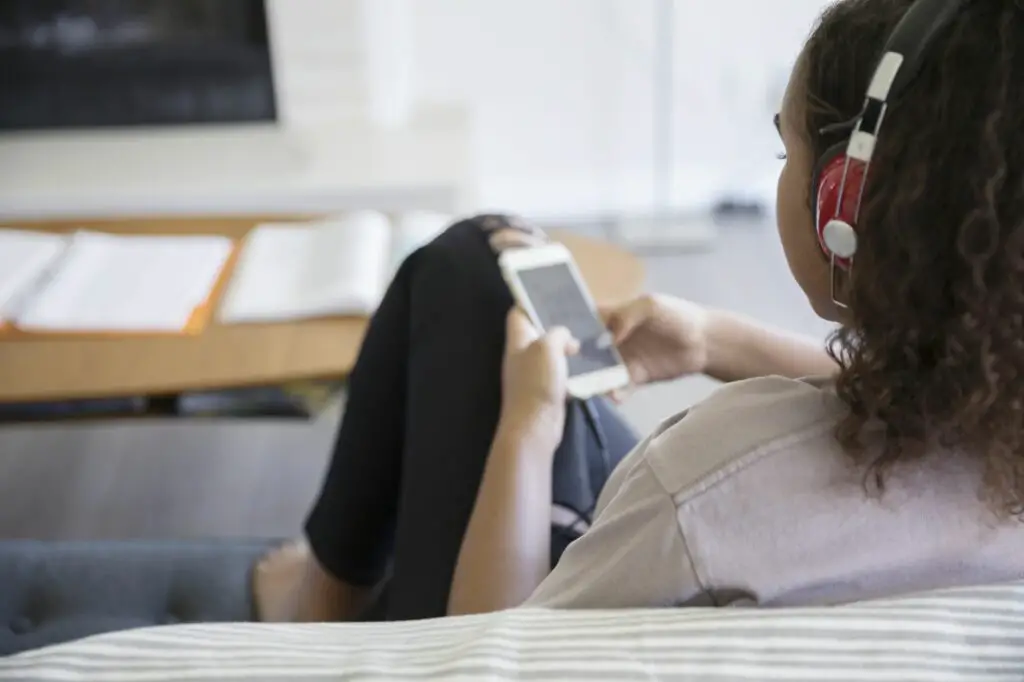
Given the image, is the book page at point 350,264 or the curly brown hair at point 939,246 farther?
the book page at point 350,264

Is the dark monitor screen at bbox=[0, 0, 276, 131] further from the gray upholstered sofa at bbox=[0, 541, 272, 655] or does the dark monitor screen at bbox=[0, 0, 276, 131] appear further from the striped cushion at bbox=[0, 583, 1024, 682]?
the striped cushion at bbox=[0, 583, 1024, 682]

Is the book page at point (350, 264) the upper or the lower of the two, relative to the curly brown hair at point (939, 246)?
lower

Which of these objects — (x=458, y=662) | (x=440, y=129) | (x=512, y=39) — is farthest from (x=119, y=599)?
(x=512, y=39)

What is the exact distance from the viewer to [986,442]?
0.53m

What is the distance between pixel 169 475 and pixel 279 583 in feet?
2.86

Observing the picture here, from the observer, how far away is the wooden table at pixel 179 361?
120 centimetres

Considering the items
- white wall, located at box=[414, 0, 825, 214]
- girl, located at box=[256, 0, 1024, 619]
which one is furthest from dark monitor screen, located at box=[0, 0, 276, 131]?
girl, located at box=[256, 0, 1024, 619]

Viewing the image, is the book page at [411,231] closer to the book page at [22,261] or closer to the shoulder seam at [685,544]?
the book page at [22,261]

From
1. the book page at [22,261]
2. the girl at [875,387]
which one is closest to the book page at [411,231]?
the book page at [22,261]

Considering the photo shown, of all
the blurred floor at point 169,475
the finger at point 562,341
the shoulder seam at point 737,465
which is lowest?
the blurred floor at point 169,475

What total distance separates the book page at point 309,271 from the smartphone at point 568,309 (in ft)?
1.30

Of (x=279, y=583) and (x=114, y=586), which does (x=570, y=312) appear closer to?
(x=279, y=583)

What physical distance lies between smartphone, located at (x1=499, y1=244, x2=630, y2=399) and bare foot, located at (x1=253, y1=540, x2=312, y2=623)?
337 mm

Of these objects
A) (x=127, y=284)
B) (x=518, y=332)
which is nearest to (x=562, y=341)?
(x=518, y=332)
